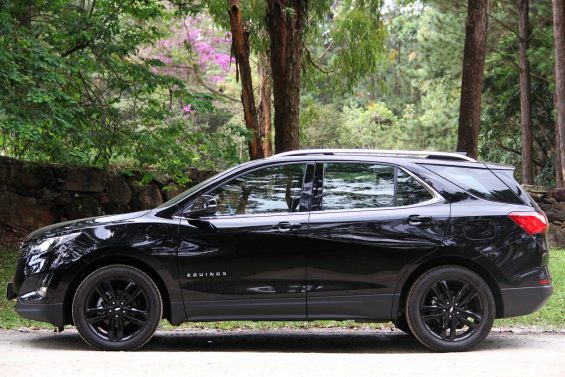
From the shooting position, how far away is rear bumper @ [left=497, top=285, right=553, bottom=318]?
7.39 m

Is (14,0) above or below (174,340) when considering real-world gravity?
above

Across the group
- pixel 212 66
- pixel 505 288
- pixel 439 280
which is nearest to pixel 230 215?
pixel 439 280

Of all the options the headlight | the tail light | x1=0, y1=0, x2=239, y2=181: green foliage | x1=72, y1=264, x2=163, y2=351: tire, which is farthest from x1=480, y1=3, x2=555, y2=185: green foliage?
the headlight

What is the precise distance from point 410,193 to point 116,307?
2.79 metres

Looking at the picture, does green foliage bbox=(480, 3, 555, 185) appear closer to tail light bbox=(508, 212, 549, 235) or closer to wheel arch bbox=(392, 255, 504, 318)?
tail light bbox=(508, 212, 549, 235)

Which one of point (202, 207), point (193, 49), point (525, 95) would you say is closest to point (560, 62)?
point (525, 95)

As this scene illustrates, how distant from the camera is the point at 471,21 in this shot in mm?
13703

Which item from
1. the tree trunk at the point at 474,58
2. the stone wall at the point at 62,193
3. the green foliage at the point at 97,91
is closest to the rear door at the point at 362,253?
the green foliage at the point at 97,91

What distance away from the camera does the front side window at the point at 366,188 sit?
748 cm

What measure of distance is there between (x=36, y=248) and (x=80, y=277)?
483 mm

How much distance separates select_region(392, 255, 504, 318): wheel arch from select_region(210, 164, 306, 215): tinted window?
1209 millimetres

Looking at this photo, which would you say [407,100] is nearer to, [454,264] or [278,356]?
[454,264]

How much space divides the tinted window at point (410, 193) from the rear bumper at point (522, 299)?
108 centimetres

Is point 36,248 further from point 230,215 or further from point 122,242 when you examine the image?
point 230,215
